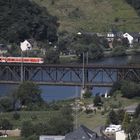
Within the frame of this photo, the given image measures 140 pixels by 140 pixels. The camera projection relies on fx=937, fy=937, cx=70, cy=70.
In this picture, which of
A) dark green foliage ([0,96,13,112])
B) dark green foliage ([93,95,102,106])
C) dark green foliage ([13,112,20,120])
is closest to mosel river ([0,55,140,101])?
dark green foliage ([93,95,102,106])

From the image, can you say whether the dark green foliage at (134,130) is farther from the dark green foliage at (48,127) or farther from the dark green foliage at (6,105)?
the dark green foliage at (6,105)

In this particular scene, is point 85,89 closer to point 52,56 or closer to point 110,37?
point 52,56

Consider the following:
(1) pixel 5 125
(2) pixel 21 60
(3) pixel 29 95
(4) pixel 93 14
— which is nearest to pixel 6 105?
(3) pixel 29 95

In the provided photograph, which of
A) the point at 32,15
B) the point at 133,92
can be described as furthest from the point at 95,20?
the point at 133,92

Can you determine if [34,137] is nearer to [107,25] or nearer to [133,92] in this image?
[133,92]

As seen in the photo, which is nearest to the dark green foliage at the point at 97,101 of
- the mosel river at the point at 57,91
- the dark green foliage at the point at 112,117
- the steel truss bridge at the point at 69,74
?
the dark green foliage at the point at 112,117

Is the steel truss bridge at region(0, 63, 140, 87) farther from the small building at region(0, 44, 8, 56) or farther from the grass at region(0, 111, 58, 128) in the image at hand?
the small building at region(0, 44, 8, 56)
